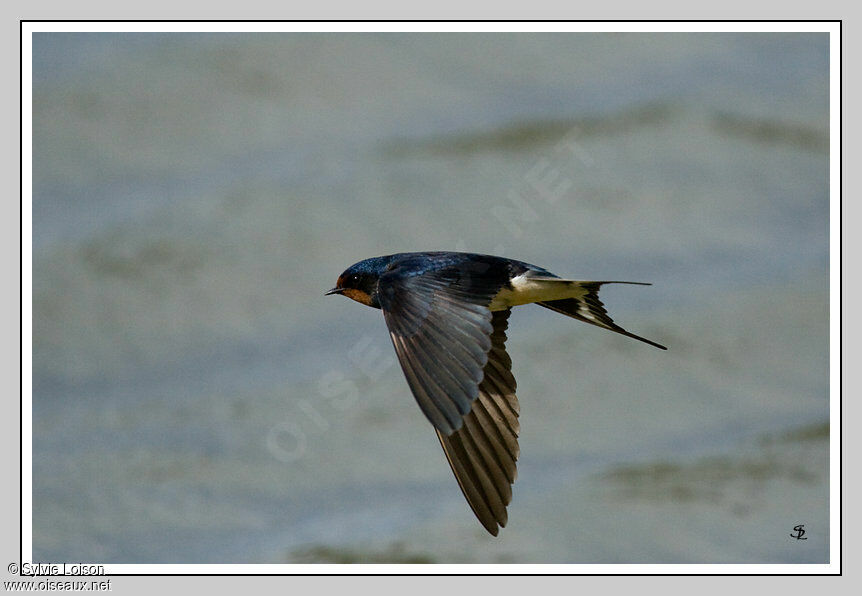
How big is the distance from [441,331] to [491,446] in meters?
0.58

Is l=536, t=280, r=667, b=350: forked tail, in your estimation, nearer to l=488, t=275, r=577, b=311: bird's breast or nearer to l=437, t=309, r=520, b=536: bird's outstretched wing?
l=488, t=275, r=577, b=311: bird's breast

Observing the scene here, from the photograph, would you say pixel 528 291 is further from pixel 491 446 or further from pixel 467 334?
pixel 467 334

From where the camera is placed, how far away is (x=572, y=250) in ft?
24.0

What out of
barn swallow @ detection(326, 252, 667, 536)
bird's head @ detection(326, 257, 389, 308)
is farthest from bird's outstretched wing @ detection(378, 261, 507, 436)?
bird's head @ detection(326, 257, 389, 308)

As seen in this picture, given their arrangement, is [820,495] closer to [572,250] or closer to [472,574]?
[572,250]

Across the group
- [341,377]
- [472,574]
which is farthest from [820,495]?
[472,574]

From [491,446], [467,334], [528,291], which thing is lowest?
[491,446]

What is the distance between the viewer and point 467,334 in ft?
11.0

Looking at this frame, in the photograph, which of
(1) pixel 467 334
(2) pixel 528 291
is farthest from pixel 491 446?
(1) pixel 467 334

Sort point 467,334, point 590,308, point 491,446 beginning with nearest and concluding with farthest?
point 467,334, point 491,446, point 590,308

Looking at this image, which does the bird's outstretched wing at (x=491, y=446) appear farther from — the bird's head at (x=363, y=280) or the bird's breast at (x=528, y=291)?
the bird's head at (x=363, y=280)

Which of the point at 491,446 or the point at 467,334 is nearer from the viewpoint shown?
the point at 467,334

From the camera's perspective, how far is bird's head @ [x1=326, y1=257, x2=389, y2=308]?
159 inches

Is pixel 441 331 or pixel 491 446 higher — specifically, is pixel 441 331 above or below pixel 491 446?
above
